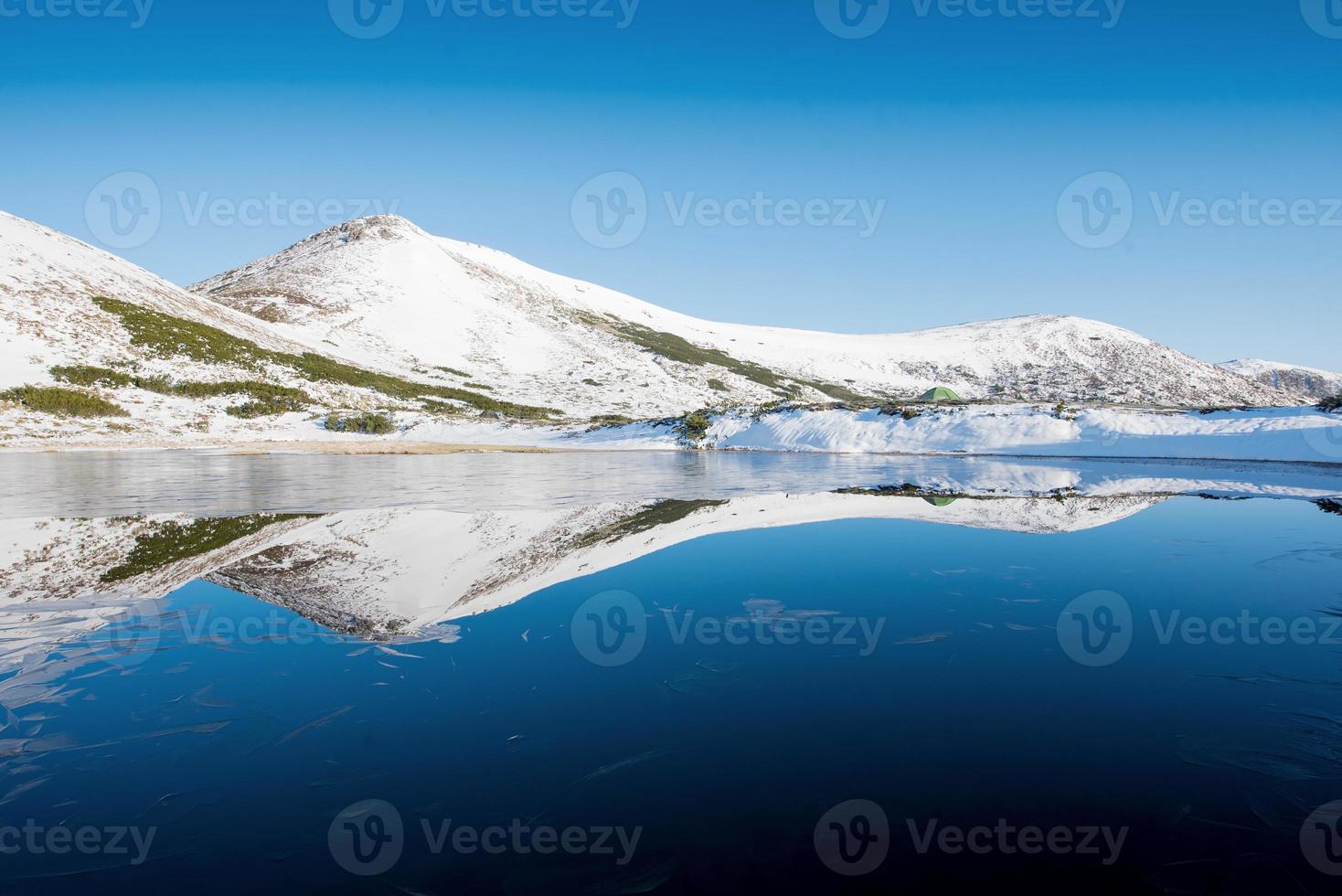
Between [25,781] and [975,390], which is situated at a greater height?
[975,390]

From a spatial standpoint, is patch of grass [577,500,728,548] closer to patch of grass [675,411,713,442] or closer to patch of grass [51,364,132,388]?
patch of grass [675,411,713,442]

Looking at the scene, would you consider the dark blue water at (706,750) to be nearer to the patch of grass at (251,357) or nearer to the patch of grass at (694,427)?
the patch of grass at (694,427)

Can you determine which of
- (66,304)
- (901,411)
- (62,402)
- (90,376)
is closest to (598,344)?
(66,304)

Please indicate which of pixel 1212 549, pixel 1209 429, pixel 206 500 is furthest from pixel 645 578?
pixel 1209 429

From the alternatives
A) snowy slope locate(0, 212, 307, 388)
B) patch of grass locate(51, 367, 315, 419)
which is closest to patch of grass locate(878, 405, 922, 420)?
patch of grass locate(51, 367, 315, 419)

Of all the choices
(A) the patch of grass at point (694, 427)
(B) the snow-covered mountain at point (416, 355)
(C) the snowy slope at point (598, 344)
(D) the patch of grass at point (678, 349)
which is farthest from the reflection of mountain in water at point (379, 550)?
(D) the patch of grass at point (678, 349)

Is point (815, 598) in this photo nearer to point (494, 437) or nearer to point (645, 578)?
point (645, 578)

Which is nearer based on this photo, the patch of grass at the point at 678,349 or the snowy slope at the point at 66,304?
the snowy slope at the point at 66,304
